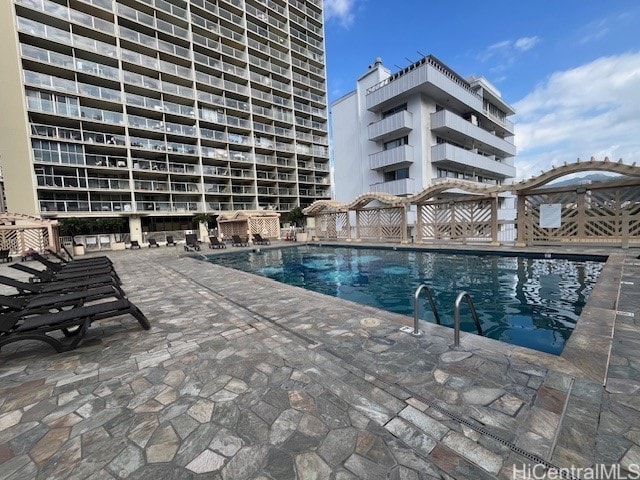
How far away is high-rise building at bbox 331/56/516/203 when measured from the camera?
2141 cm

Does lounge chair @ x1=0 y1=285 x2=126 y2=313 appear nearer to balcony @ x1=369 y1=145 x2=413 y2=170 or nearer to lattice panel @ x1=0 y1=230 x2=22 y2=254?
lattice panel @ x1=0 y1=230 x2=22 y2=254

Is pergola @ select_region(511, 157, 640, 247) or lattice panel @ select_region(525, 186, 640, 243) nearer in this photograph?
pergola @ select_region(511, 157, 640, 247)

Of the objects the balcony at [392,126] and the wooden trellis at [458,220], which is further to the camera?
the balcony at [392,126]

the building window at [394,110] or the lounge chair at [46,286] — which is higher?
the building window at [394,110]

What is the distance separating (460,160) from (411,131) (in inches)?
191

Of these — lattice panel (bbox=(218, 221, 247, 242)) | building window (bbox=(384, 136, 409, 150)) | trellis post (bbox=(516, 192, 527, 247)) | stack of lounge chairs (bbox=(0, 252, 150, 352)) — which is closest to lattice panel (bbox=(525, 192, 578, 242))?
trellis post (bbox=(516, 192, 527, 247))

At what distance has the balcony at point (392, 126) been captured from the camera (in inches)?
839

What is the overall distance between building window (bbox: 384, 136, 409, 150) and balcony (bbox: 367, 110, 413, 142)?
0.46 m

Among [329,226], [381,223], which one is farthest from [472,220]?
[329,226]

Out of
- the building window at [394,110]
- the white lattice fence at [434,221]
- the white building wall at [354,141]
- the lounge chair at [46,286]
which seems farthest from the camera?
the white building wall at [354,141]

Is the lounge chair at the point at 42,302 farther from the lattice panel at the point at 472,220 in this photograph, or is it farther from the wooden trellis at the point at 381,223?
the wooden trellis at the point at 381,223

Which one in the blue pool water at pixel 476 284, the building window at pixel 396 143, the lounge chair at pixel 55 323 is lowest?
the blue pool water at pixel 476 284

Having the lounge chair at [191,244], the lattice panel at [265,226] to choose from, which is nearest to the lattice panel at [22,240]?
the lounge chair at [191,244]

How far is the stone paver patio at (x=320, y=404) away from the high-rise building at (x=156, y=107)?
26.5 meters
